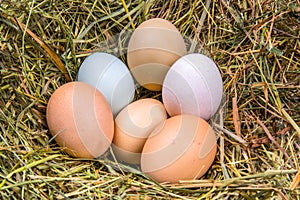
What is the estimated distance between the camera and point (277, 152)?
128cm

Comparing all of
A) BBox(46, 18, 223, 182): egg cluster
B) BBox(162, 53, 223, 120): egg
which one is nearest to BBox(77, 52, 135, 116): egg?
BBox(46, 18, 223, 182): egg cluster

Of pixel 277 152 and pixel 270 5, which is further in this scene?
pixel 270 5

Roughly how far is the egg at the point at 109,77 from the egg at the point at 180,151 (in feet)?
0.62

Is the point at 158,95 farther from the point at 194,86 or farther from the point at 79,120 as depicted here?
the point at 79,120

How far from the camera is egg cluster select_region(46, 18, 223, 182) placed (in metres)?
1.22

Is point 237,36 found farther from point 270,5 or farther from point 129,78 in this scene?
point 129,78

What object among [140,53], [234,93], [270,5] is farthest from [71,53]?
[270,5]

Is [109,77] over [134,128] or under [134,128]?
over

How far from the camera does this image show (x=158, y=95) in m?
1.48

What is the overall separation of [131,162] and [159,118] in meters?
0.14

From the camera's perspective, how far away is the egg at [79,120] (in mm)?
1241

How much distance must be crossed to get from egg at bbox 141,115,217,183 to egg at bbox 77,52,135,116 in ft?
0.62

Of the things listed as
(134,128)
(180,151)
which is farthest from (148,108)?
(180,151)

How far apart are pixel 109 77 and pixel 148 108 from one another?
0.14m
